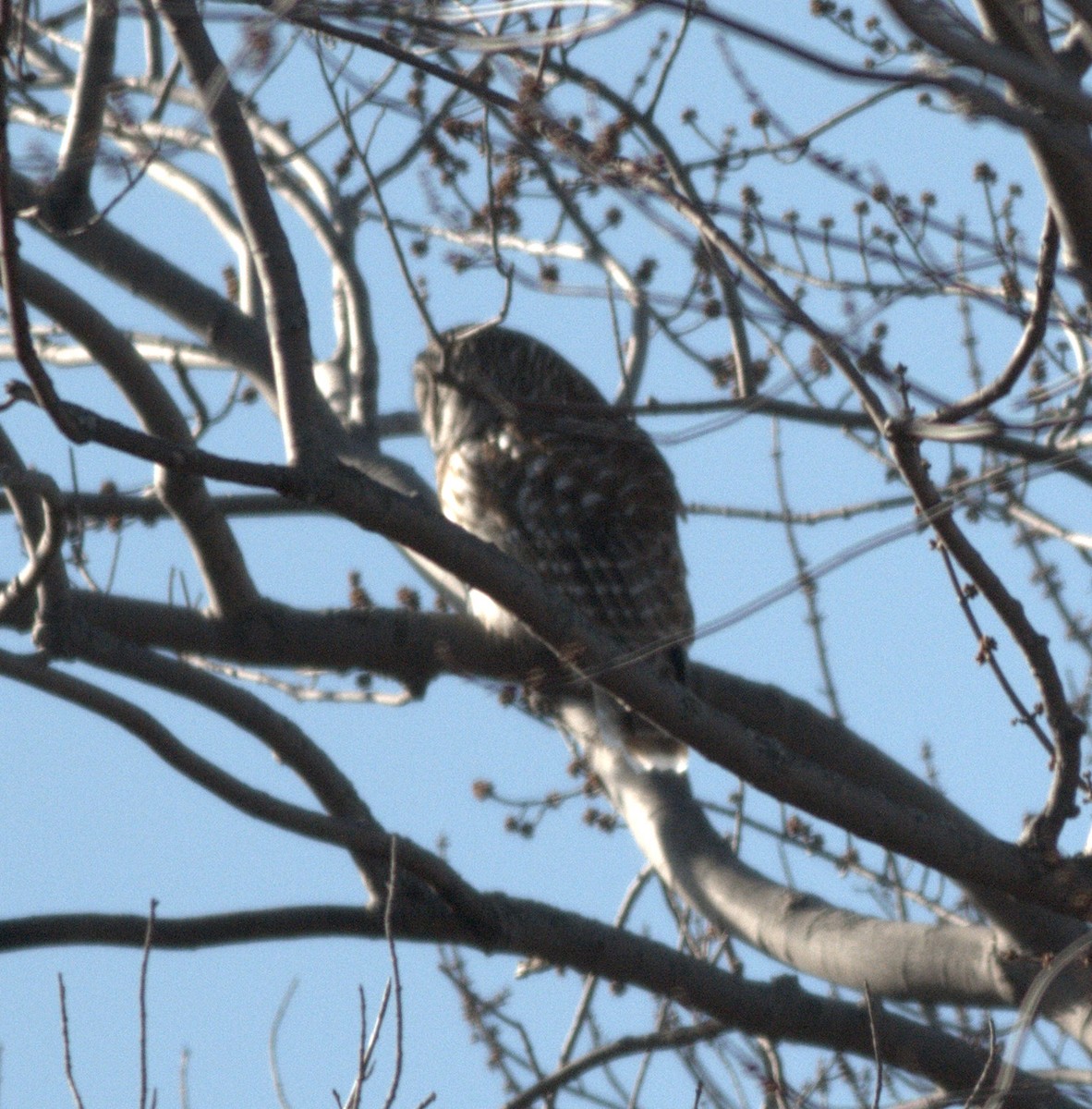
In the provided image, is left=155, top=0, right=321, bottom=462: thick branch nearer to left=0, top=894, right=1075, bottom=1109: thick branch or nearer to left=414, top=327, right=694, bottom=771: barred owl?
left=0, top=894, right=1075, bottom=1109: thick branch

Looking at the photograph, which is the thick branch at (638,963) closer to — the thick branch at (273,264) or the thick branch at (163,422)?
the thick branch at (163,422)

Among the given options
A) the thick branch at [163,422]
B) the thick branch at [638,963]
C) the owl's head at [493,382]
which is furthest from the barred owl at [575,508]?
the thick branch at [638,963]

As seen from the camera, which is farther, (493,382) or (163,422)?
(493,382)

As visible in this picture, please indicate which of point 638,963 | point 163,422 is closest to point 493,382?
point 163,422

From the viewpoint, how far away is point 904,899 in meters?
4.68

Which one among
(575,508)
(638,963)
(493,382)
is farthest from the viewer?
(493,382)

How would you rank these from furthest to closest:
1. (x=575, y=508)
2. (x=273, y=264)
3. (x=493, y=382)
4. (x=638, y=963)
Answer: (x=493, y=382) → (x=575, y=508) → (x=638, y=963) → (x=273, y=264)

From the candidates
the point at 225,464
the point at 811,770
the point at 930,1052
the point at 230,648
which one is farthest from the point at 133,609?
the point at 930,1052

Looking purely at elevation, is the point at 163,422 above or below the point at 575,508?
below

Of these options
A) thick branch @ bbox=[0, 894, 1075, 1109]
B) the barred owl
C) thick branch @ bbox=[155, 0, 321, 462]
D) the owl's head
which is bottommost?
thick branch @ bbox=[0, 894, 1075, 1109]

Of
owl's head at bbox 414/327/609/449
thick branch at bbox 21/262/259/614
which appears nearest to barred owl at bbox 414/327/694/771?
owl's head at bbox 414/327/609/449

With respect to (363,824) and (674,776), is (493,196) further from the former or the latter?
(674,776)

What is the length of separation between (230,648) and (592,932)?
81 cm

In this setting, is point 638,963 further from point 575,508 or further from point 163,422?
point 575,508
